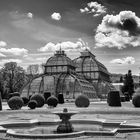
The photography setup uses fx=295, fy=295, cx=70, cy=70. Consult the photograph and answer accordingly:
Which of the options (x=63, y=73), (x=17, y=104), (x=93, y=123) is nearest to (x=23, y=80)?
(x=63, y=73)

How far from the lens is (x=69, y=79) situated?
233 ft

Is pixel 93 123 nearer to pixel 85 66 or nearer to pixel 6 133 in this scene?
pixel 6 133

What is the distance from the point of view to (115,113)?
3247cm

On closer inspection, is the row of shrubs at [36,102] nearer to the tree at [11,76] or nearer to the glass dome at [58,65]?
the tree at [11,76]

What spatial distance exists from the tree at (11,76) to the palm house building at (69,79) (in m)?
3.53

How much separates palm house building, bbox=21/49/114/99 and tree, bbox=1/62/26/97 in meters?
3.53

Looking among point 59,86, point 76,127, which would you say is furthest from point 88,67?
point 76,127

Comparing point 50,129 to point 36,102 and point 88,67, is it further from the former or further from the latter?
point 88,67

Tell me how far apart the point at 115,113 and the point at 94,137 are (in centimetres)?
1641

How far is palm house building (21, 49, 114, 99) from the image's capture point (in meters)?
70.0

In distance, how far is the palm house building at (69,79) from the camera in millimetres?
70000

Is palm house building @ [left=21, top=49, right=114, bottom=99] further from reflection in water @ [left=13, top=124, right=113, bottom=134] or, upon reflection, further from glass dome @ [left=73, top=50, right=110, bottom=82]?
reflection in water @ [left=13, top=124, right=113, bottom=134]

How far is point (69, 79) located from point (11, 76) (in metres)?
15.1

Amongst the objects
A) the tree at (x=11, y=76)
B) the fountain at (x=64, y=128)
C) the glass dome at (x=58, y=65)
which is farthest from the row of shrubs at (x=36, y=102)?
the glass dome at (x=58, y=65)
